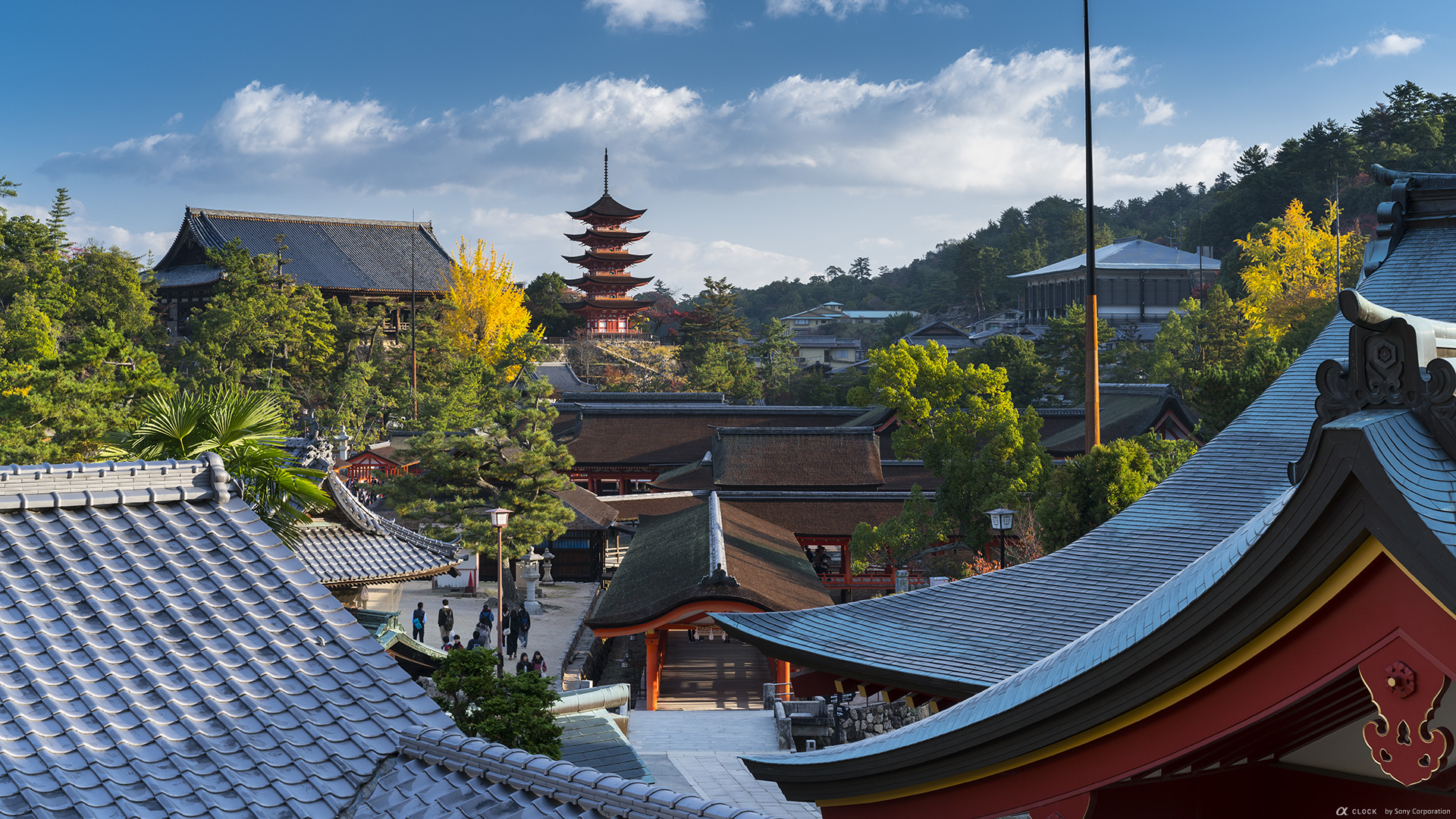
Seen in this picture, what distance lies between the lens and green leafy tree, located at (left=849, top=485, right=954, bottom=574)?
19.0 m

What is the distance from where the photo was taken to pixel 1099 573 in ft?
21.9

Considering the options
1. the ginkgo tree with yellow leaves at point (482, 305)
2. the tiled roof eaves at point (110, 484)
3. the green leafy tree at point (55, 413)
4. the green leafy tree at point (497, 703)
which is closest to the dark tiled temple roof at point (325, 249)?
the ginkgo tree with yellow leaves at point (482, 305)

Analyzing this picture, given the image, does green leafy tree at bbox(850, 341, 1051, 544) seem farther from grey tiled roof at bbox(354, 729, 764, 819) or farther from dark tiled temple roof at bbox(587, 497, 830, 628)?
grey tiled roof at bbox(354, 729, 764, 819)

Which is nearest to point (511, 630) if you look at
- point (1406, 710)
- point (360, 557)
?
point (360, 557)

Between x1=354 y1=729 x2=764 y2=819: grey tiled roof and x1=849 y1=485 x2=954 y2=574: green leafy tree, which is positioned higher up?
x1=354 y1=729 x2=764 y2=819: grey tiled roof

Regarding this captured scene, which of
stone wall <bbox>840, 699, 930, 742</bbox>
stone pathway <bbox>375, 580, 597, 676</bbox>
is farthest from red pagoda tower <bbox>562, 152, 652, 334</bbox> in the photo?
stone wall <bbox>840, 699, 930, 742</bbox>

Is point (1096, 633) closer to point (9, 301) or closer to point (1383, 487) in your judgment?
point (1383, 487)

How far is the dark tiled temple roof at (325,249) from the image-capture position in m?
50.5

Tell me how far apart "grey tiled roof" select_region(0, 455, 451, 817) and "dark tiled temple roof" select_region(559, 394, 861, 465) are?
3005 centimetres

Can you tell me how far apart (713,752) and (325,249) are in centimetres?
4613

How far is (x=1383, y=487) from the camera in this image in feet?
7.65

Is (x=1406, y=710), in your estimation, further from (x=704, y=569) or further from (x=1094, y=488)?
(x=704, y=569)

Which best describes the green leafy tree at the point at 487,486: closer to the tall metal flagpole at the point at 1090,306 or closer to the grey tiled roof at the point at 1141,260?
the tall metal flagpole at the point at 1090,306

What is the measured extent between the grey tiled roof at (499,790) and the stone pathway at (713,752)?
7315mm
